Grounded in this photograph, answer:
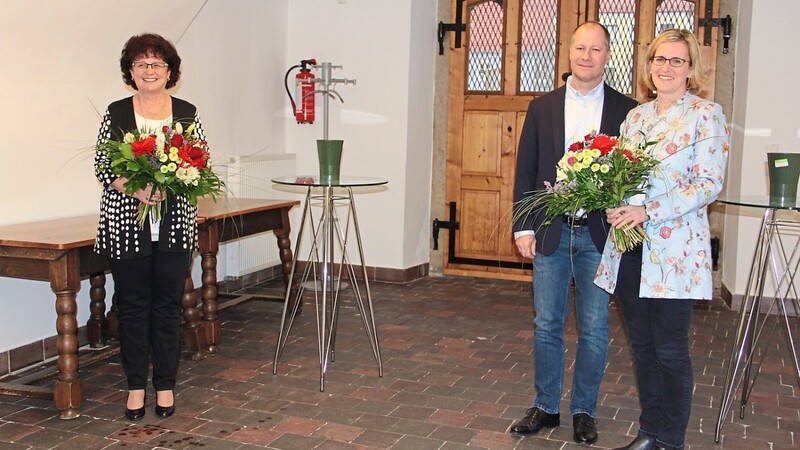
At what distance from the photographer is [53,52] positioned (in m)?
4.56

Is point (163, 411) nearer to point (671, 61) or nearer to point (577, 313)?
point (577, 313)

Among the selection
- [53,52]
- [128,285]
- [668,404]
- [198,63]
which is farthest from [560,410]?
[198,63]

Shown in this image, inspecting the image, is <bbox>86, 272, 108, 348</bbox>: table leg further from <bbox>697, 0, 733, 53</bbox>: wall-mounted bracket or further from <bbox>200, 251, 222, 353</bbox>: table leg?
<bbox>697, 0, 733, 53</bbox>: wall-mounted bracket

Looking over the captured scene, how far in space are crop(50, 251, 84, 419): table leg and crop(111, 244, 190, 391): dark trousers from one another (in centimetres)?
25

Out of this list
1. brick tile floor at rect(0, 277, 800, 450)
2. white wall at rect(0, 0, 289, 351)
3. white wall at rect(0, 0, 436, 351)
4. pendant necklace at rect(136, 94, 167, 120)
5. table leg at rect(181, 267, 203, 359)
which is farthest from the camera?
table leg at rect(181, 267, 203, 359)

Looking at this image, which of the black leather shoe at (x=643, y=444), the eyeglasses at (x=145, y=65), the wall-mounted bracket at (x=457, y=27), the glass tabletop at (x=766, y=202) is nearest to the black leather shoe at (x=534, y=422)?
the black leather shoe at (x=643, y=444)

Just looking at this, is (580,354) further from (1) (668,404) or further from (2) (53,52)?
(2) (53,52)

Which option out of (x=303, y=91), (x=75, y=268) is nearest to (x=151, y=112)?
(x=75, y=268)

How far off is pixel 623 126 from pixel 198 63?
12.0 feet

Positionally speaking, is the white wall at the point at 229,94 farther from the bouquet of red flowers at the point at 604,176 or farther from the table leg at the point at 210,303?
the bouquet of red flowers at the point at 604,176

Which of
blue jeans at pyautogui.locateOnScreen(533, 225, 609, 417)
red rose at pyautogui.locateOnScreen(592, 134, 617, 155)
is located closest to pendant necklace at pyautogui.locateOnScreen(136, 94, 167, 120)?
blue jeans at pyautogui.locateOnScreen(533, 225, 609, 417)

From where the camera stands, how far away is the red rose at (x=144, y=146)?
346 centimetres

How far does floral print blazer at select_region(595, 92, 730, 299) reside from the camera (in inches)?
119

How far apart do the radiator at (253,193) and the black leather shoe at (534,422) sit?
10.7ft
